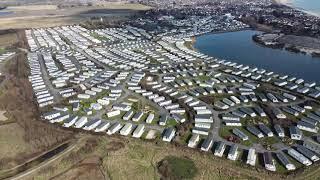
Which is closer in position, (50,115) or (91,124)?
(91,124)

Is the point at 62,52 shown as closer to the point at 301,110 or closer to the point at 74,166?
the point at 74,166

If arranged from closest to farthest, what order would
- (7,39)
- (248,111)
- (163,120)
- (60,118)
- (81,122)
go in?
(163,120) → (81,122) → (60,118) → (248,111) → (7,39)

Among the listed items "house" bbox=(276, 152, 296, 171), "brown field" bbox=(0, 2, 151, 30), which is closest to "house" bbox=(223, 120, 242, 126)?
"house" bbox=(276, 152, 296, 171)

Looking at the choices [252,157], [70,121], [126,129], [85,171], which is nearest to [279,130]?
[252,157]

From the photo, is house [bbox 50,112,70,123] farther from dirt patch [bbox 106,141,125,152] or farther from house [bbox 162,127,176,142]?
house [bbox 162,127,176,142]

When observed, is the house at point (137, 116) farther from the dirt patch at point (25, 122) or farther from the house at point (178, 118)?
the dirt patch at point (25, 122)

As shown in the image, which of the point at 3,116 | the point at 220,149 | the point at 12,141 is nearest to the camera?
the point at 220,149

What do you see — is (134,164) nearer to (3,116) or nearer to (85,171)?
(85,171)
